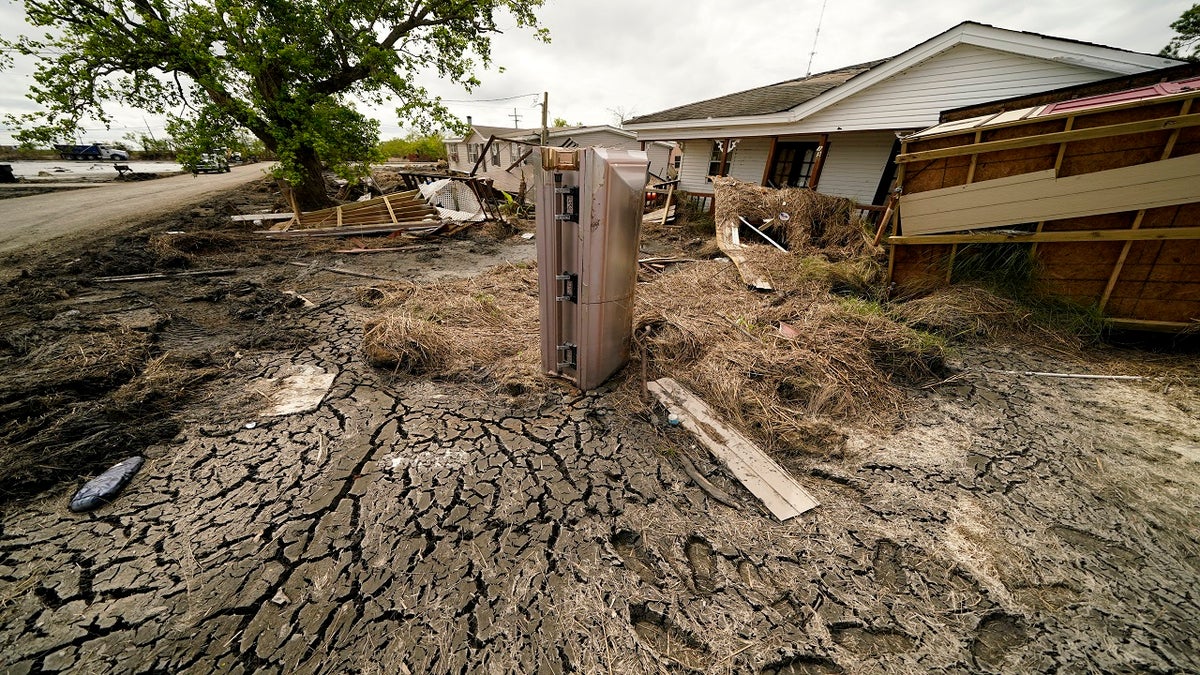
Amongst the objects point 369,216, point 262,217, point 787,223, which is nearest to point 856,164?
point 787,223

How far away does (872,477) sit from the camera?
226 cm

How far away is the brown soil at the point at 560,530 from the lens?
4.83 feet

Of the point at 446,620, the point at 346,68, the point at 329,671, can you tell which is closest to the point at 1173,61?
the point at 446,620

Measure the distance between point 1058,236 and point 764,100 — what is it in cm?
923

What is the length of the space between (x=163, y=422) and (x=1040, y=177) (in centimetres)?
769

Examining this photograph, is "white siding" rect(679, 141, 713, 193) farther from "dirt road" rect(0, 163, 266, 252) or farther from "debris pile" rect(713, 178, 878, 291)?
A: "dirt road" rect(0, 163, 266, 252)

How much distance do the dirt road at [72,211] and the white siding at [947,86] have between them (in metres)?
16.1

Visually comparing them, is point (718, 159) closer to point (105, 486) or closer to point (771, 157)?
point (771, 157)

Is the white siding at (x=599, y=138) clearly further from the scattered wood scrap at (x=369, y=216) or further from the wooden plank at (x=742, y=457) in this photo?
the wooden plank at (x=742, y=457)

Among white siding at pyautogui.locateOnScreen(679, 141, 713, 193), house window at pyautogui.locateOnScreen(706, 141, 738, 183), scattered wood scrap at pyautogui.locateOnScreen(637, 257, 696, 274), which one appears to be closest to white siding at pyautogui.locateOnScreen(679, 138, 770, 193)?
white siding at pyautogui.locateOnScreen(679, 141, 713, 193)

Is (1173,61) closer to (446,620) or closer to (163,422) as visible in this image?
(446,620)

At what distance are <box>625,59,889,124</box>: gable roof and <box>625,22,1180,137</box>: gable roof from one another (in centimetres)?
4

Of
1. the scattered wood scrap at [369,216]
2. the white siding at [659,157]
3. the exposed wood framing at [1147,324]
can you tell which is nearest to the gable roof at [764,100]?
the white siding at [659,157]

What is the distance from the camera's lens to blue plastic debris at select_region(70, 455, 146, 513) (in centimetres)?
193
